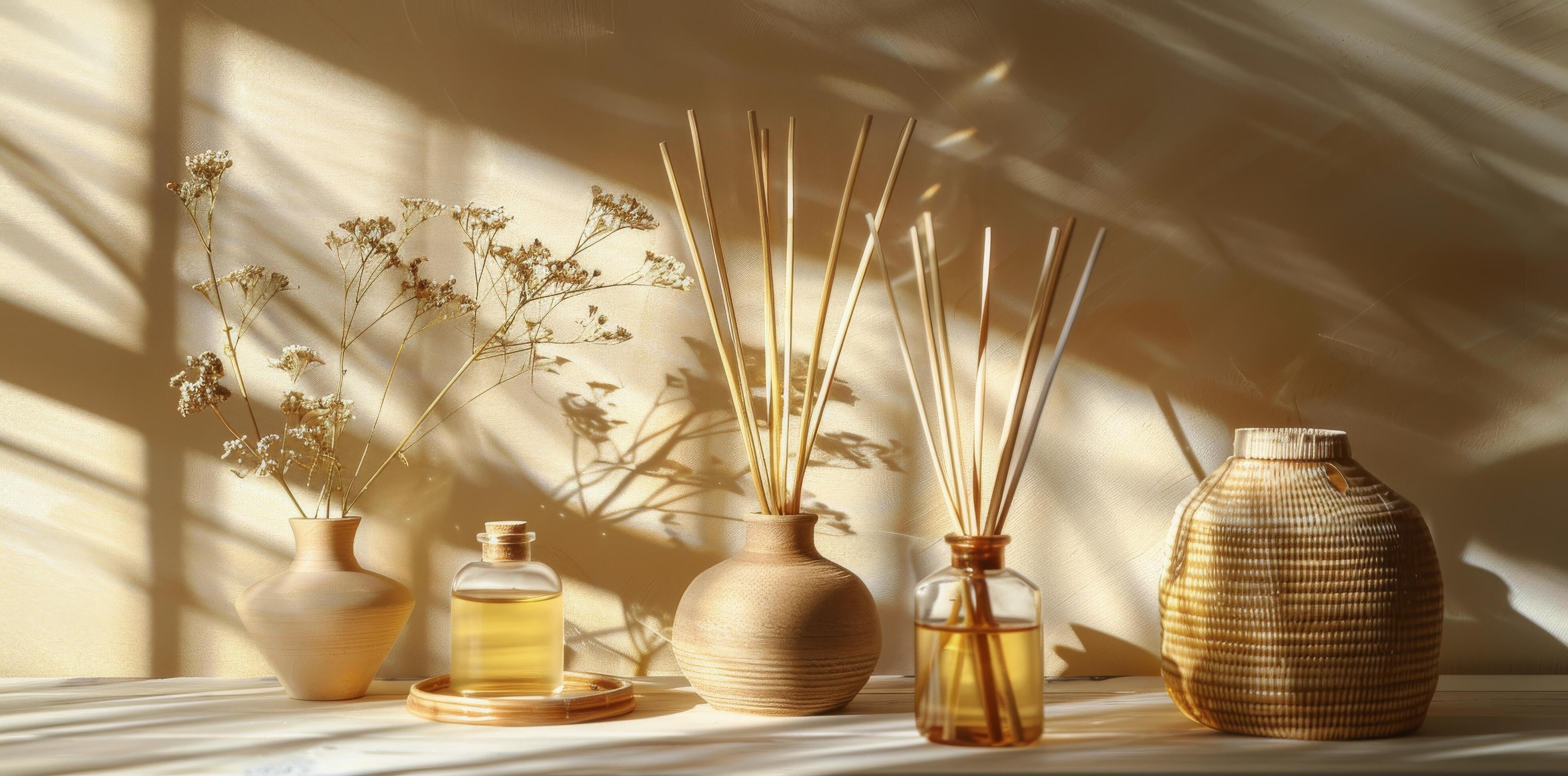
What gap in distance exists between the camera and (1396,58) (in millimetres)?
1307

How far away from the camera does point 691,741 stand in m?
0.99

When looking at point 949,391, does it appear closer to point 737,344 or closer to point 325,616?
point 737,344

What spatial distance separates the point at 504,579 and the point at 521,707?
0.13 m

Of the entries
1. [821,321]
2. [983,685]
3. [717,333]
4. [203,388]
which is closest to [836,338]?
[821,321]

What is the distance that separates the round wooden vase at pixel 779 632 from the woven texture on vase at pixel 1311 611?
311mm

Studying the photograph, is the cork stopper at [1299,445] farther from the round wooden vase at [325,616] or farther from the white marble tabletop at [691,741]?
the round wooden vase at [325,616]

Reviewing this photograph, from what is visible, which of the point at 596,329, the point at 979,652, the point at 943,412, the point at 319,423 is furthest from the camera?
the point at 596,329

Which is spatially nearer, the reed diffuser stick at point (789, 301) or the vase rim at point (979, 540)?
the vase rim at point (979, 540)

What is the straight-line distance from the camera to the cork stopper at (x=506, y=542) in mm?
1114

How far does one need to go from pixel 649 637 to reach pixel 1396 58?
3.66 feet

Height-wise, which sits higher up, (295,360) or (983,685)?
(295,360)

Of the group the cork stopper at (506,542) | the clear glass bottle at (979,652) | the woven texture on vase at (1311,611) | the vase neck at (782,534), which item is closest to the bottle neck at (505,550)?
the cork stopper at (506,542)

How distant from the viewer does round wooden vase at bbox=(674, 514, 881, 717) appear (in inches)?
41.3

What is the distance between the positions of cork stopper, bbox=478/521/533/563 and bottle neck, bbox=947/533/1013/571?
0.43 metres
